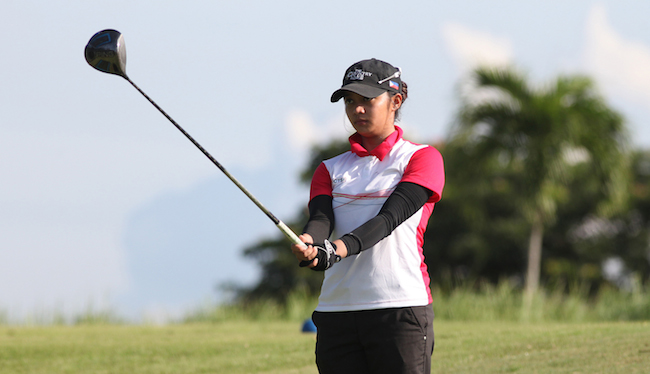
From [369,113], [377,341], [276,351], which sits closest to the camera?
[377,341]

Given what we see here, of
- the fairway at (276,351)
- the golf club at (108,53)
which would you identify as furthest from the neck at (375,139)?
the fairway at (276,351)

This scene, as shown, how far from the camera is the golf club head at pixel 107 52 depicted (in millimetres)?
3609

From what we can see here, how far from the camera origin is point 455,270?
25.3 metres

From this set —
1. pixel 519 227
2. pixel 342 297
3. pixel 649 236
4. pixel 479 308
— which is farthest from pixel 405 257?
pixel 649 236

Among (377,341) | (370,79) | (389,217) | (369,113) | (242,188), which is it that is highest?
(370,79)

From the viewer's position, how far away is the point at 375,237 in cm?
297

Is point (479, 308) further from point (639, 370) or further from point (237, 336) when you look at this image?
point (639, 370)

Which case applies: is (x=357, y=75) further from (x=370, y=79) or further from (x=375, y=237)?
(x=375, y=237)

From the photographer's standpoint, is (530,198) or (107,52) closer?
(107,52)

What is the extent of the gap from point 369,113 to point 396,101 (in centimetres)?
21

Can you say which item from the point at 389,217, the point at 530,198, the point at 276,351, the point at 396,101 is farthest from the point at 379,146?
the point at 530,198

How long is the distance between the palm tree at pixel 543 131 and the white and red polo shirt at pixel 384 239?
46.8ft

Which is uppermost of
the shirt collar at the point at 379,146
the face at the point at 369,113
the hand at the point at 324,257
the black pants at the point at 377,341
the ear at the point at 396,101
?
the ear at the point at 396,101

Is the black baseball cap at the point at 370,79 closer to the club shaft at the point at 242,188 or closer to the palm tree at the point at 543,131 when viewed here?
the club shaft at the point at 242,188
